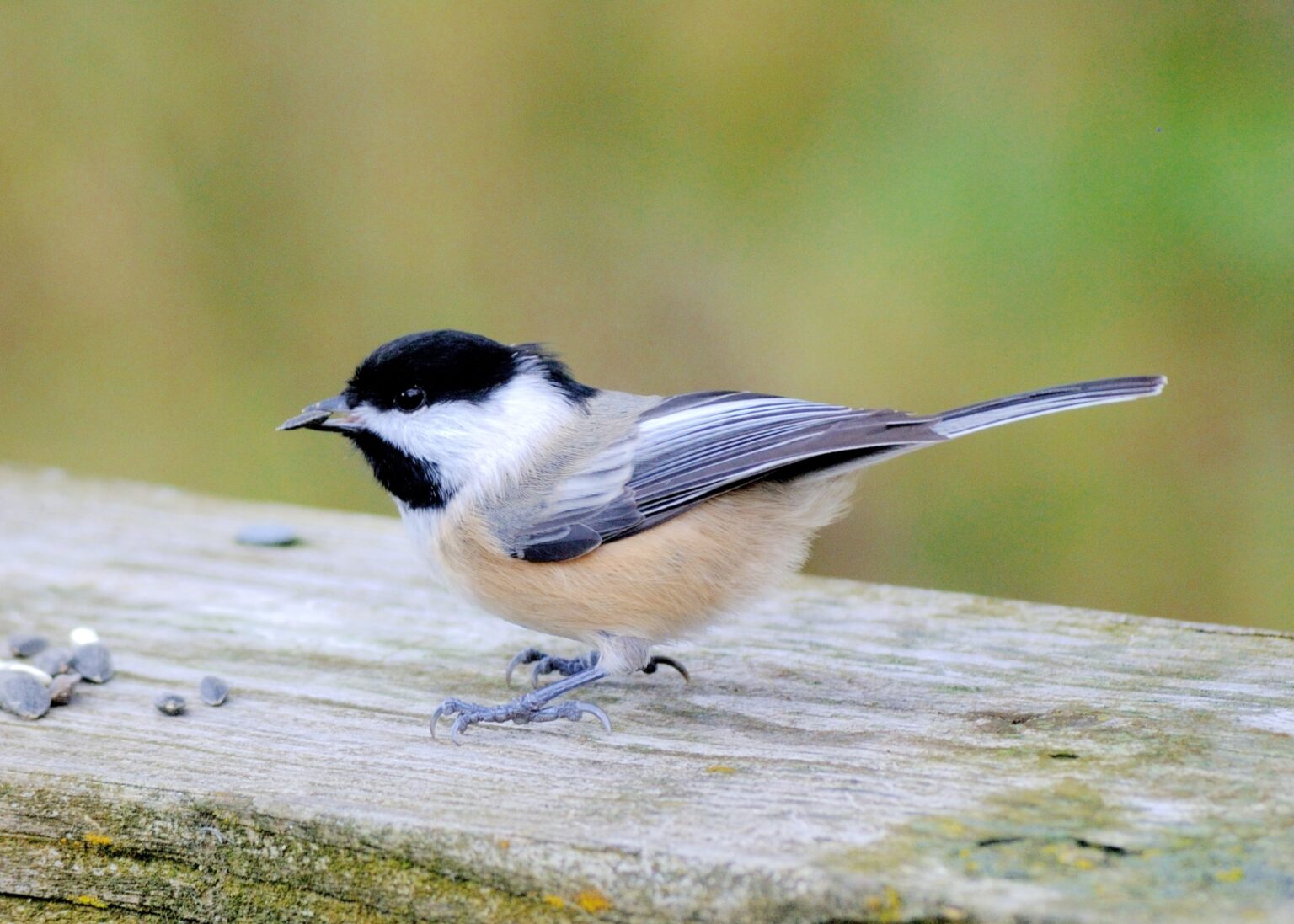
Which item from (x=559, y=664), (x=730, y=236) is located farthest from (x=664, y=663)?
(x=730, y=236)

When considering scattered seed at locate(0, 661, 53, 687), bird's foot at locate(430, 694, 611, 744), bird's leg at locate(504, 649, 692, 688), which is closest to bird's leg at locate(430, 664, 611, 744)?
bird's foot at locate(430, 694, 611, 744)

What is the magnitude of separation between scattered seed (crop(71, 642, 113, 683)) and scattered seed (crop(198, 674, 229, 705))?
0.67 ft

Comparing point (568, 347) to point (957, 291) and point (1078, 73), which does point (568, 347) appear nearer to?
point (957, 291)

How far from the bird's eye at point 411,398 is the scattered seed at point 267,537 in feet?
2.90

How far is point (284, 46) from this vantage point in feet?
16.5

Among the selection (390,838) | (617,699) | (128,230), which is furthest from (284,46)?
(390,838)

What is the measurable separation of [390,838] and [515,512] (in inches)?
34.9

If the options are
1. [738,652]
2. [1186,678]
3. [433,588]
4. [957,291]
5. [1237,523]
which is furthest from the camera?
[957,291]

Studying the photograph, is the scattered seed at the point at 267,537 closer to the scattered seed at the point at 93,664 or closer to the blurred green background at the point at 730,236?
the scattered seed at the point at 93,664

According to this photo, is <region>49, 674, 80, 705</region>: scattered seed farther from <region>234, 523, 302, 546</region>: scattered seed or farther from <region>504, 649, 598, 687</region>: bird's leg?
<region>234, 523, 302, 546</region>: scattered seed

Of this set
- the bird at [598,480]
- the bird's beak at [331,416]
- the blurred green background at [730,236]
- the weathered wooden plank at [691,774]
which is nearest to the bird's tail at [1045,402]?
the bird at [598,480]

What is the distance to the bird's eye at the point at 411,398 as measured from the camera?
2.45 metres

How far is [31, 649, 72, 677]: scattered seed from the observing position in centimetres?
232

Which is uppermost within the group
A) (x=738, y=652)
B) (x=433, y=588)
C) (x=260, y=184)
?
(x=260, y=184)
